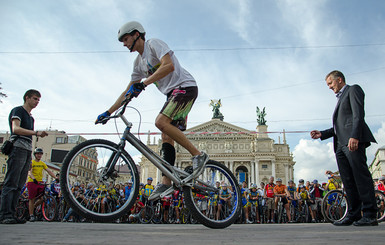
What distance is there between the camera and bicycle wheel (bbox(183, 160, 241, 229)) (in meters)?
2.69

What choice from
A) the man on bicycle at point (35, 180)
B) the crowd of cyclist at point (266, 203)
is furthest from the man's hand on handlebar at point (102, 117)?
the crowd of cyclist at point (266, 203)

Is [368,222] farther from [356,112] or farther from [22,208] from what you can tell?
[22,208]

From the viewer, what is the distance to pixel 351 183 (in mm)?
3830

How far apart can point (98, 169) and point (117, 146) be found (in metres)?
0.27

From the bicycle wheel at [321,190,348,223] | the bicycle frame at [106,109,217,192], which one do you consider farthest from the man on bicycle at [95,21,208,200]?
the bicycle wheel at [321,190,348,223]

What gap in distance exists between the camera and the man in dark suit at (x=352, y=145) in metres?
3.41

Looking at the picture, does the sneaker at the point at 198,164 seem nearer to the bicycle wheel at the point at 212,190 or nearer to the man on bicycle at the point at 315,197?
the bicycle wheel at the point at 212,190

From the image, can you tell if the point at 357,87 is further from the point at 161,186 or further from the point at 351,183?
the point at 161,186

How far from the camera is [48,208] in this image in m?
7.02

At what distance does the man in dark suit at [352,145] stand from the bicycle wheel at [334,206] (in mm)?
702

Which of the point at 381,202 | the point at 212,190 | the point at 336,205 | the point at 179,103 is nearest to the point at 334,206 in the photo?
the point at 336,205

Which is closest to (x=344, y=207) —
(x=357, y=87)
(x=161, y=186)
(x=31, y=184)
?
(x=357, y=87)

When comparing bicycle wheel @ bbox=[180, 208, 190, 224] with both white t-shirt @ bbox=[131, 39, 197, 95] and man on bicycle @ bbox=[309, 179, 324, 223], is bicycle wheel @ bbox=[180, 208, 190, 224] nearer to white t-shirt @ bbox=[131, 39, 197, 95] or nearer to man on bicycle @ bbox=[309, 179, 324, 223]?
man on bicycle @ bbox=[309, 179, 324, 223]

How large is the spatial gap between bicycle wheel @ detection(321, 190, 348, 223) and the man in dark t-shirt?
4.47 meters
